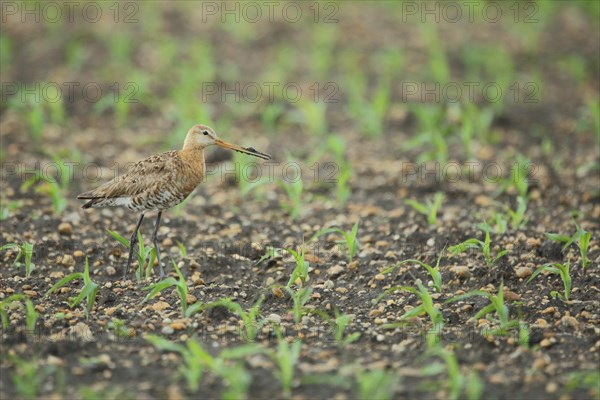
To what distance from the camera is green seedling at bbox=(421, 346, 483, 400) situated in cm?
493

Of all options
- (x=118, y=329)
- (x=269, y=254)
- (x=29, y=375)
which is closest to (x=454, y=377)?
(x=269, y=254)

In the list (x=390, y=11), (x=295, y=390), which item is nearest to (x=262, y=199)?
(x=295, y=390)

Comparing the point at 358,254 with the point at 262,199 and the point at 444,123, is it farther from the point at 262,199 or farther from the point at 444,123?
the point at 444,123

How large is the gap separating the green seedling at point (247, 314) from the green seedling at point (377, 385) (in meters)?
1.02

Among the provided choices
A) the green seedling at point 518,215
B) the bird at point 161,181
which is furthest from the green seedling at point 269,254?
the green seedling at point 518,215

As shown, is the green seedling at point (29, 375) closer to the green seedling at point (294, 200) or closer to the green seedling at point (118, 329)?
the green seedling at point (118, 329)

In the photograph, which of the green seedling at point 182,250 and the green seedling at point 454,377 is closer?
the green seedling at point 454,377

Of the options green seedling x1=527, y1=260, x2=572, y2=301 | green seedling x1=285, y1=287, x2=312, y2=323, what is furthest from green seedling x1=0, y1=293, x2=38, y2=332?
green seedling x1=527, y1=260, x2=572, y2=301

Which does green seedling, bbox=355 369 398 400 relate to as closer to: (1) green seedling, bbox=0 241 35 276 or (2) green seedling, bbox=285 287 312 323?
(2) green seedling, bbox=285 287 312 323

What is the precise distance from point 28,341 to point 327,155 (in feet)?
16.9

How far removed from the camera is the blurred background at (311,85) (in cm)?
977

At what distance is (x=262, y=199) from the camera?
28.9ft

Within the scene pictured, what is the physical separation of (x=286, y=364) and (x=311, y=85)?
730cm

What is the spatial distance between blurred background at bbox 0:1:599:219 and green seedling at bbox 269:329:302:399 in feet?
8.83
